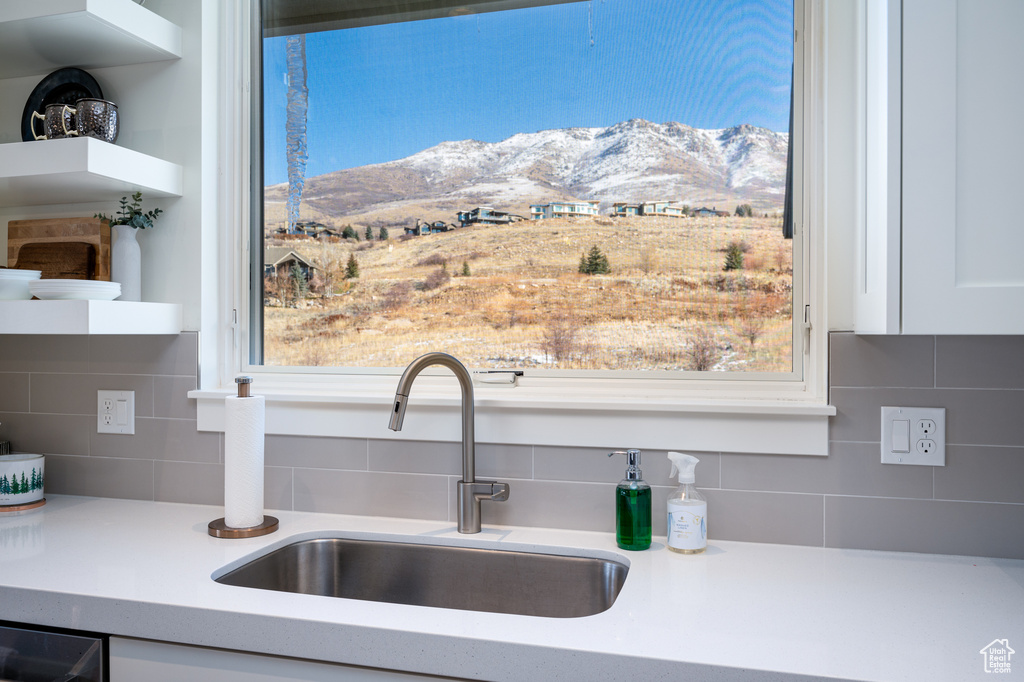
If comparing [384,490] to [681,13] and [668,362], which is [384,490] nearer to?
[668,362]

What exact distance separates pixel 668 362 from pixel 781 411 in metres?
0.27

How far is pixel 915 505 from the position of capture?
4.21ft

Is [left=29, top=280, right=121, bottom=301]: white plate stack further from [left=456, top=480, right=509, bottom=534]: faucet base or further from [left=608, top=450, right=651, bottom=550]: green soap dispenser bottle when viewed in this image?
[left=608, top=450, right=651, bottom=550]: green soap dispenser bottle

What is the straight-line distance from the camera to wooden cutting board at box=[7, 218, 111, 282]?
161 centimetres

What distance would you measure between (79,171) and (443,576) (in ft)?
3.65

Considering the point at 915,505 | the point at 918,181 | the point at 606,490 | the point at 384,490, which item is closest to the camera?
the point at 918,181

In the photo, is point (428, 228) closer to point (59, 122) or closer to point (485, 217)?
point (485, 217)

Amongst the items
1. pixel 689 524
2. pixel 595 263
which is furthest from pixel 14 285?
pixel 689 524

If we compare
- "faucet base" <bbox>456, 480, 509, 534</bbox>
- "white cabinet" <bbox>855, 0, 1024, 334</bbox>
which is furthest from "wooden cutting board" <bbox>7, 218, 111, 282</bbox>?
"white cabinet" <bbox>855, 0, 1024, 334</bbox>

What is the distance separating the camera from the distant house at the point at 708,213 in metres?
1.47

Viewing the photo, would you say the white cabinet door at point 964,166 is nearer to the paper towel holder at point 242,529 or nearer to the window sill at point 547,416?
the window sill at point 547,416

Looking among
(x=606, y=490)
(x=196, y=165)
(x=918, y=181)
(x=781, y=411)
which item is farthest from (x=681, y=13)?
(x=196, y=165)

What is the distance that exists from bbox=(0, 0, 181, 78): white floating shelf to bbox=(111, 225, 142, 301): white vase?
0.42 m

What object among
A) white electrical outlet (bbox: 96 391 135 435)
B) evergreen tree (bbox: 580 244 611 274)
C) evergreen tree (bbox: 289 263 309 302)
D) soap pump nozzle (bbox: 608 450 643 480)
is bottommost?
soap pump nozzle (bbox: 608 450 643 480)
